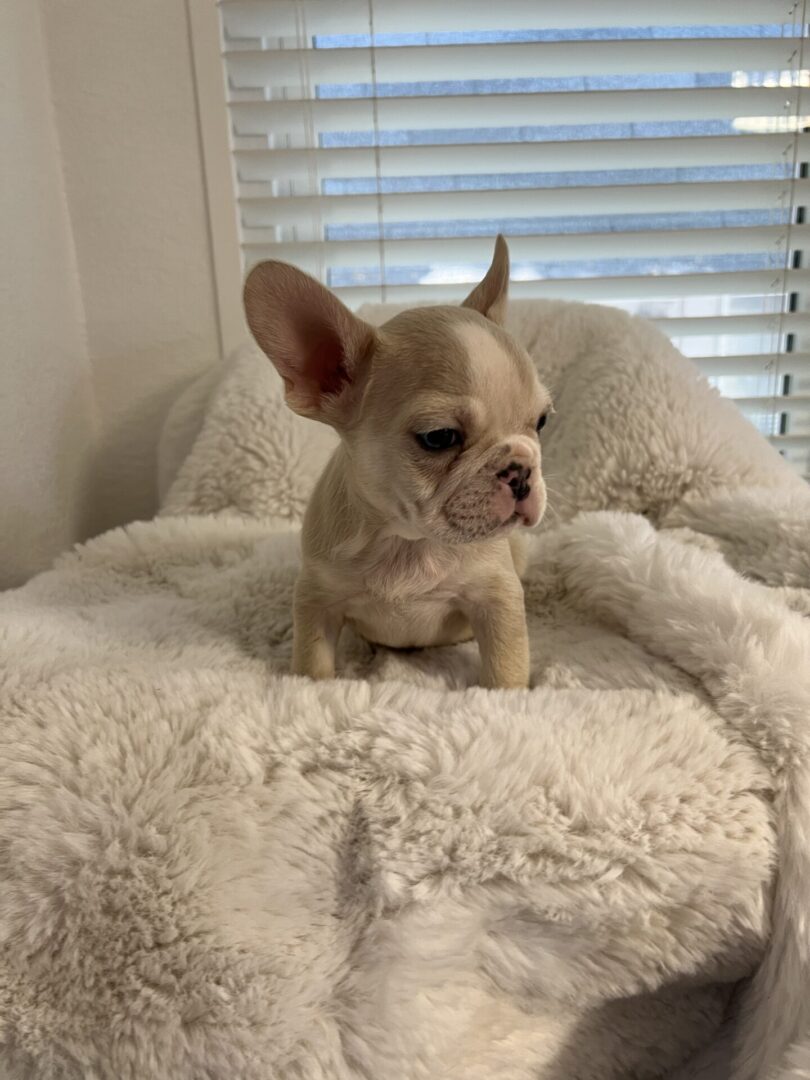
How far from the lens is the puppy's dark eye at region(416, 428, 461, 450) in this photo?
68 cm

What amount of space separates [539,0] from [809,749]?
1354mm

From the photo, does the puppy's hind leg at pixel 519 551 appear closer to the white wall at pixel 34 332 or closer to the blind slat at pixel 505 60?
the white wall at pixel 34 332

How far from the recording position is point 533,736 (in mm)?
662

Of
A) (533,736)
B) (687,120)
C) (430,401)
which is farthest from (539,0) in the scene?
(533,736)

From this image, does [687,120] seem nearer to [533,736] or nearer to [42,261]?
[42,261]

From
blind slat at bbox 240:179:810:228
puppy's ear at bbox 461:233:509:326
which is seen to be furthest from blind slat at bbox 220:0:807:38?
puppy's ear at bbox 461:233:509:326

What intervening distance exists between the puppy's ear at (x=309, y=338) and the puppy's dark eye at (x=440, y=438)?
0.10 metres

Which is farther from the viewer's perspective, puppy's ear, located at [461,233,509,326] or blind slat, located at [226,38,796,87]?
blind slat, located at [226,38,796,87]

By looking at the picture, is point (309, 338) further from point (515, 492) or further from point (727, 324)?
point (727, 324)

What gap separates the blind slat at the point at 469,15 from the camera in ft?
4.52

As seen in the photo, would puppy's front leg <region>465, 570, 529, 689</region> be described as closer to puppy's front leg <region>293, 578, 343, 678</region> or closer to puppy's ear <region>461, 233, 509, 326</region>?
puppy's front leg <region>293, 578, 343, 678</region>

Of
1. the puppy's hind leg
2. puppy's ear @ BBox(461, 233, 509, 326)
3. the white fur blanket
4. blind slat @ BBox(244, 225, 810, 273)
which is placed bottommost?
the white fur blanket

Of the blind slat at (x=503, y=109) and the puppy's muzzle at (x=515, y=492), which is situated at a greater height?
the blind slat at (x=503, y=109)

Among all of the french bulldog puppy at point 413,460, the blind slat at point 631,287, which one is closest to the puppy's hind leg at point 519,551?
the french bulldog puppy at point 413,460
